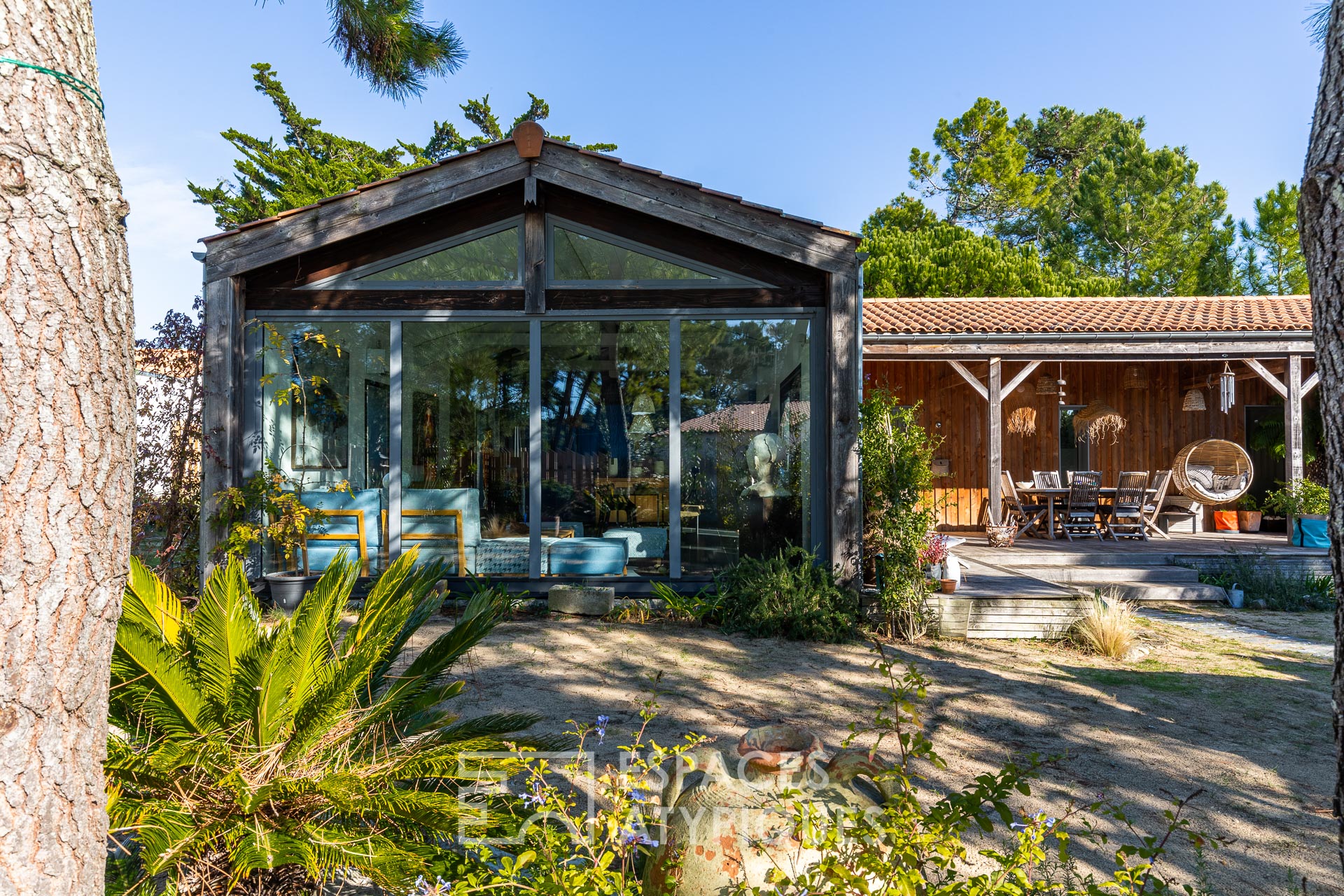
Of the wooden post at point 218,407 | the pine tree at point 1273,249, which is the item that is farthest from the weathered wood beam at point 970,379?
the pine tree at point 1273,249

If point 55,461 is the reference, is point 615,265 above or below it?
above

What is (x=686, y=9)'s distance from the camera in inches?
613

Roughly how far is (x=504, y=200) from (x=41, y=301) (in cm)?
643

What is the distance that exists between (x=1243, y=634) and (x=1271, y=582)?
1.88m

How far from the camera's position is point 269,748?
85.0 inches

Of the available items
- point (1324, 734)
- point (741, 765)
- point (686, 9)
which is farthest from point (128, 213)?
point (686, 9)

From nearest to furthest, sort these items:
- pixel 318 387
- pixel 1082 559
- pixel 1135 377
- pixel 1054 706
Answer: pixel 1054 706
pixel 318 387
pixel 1082 559
pixel 1135 377

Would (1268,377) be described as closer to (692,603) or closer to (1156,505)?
(1156,505)

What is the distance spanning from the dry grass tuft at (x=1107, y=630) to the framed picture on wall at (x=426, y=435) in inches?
233

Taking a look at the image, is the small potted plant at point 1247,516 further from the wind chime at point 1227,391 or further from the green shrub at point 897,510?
the green shrub at point 897,510

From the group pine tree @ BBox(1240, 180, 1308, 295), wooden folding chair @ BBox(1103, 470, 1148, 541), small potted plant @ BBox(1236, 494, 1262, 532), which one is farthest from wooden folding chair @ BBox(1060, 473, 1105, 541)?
pine tree @ BBox(1240, 180, 1308, 295)

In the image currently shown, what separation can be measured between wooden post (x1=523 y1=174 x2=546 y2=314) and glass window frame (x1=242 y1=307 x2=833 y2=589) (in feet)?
0.42

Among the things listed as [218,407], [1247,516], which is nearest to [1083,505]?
[1247,516]

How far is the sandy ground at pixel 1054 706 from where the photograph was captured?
11.1 ft
